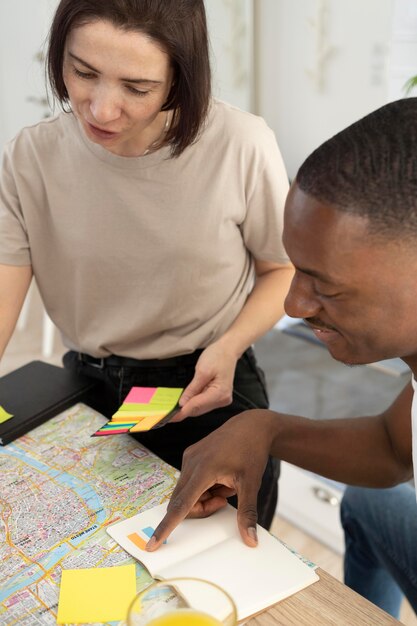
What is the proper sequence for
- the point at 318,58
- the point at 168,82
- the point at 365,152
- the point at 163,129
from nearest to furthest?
the point at 365,152
the point at 168,82
the point at 163,129
the point at 318,58

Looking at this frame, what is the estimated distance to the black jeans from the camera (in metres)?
1.40

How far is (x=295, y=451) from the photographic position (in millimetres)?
1147

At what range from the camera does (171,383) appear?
1.45 m

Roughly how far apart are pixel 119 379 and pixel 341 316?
0.72 metres

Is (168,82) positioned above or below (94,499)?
above

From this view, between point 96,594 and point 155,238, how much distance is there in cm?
70

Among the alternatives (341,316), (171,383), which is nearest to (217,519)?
(341,316)

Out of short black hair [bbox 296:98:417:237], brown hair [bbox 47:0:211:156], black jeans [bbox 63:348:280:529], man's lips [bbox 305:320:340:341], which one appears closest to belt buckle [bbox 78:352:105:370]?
black jeans [bbox 63:348:280:529]

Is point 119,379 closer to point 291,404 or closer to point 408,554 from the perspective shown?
point 408,554

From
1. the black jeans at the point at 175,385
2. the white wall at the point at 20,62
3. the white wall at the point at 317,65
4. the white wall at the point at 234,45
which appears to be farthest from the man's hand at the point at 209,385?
the white wall at the point at 20,62

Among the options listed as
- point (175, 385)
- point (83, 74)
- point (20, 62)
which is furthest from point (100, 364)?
point (20, 62)

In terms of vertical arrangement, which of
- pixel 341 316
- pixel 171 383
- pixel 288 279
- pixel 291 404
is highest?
pixel 341 316

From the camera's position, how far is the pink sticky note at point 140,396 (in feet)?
4.05

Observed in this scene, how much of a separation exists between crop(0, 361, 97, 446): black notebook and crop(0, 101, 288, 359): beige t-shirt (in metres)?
0.11
